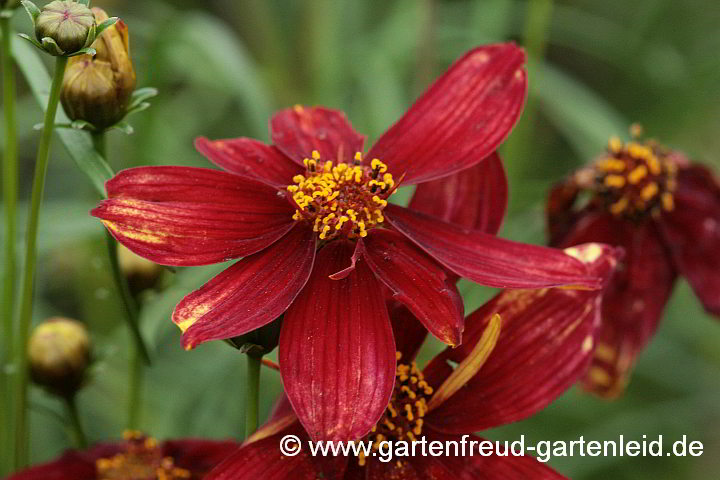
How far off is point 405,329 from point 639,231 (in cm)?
38

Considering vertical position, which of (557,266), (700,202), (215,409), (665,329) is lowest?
(665,329)

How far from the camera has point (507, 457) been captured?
0.51 meters

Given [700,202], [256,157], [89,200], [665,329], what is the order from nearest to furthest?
[256,157] → [700,202] → [89,200] → [665,329]

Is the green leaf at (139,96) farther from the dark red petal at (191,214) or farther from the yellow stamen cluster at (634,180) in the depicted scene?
the yellow stamen cluster at (634,180)

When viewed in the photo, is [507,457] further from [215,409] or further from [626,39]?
[626,39]

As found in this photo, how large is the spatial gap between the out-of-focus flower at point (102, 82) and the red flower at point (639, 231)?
15.4 inches

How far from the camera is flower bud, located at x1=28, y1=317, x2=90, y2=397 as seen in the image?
2.18 feet

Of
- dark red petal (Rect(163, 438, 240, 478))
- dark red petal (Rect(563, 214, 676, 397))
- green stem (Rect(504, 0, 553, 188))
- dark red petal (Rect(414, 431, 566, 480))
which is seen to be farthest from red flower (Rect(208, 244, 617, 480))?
green stem (Rect(504, 0, 553, 188))

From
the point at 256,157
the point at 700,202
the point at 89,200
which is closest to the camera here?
the point at 256,157

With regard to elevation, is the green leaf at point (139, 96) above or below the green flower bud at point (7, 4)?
below

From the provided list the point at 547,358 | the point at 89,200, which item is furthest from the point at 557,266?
the point at 89,200

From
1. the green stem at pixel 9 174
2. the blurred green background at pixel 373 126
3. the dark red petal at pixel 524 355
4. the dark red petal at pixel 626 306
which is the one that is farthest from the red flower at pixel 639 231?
the green stem at pixel 9 174

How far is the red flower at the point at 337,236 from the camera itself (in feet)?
1.52

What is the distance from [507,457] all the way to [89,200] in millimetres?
822
